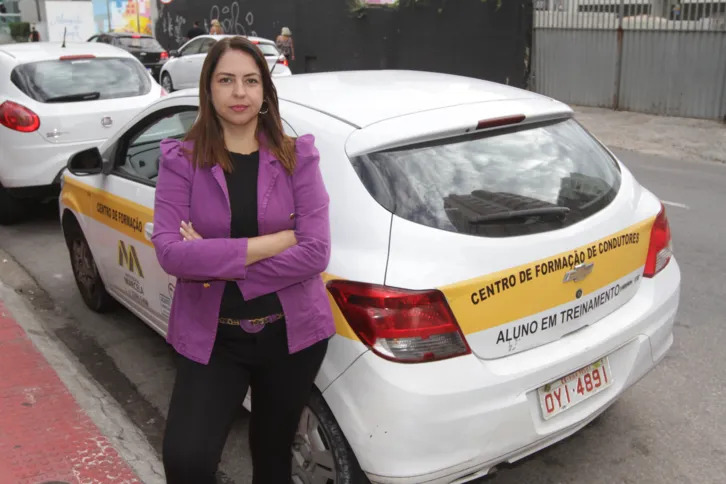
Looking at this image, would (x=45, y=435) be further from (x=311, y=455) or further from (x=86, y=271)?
(x=86, y=271)

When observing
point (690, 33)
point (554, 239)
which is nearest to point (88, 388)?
point (554, 239)

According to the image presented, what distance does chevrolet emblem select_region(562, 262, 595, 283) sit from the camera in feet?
8.97

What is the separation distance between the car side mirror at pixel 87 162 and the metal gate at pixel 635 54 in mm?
11541

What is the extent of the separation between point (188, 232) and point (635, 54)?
13419mm

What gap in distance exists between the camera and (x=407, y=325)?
7.93ft

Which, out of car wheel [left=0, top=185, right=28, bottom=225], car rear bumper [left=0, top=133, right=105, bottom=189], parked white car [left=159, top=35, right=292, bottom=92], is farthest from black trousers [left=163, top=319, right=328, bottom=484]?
parked white car [left=159, top=35, right=292, bottom=92]

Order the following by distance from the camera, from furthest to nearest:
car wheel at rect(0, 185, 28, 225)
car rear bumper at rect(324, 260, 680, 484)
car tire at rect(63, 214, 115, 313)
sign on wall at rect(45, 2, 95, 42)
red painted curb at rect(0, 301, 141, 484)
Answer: sign on wall at rect(45, 2, 95, 42) < car wheel at rect(0, 185, 28, 225) < car tire at rect(63, 214, 115, 313) < red painted curb at rect(0, 301, 141, 484) < car rear bumper at rect(324, 260, 680, 484)

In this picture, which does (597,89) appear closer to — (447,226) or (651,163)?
(651,163)

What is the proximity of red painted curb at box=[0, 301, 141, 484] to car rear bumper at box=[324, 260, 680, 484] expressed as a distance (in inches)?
46.6

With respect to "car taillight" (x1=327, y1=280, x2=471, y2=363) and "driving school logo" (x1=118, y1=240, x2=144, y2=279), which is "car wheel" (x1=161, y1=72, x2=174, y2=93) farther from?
"car taillight" (x1=327, y1=280, x2=471, y2=363)

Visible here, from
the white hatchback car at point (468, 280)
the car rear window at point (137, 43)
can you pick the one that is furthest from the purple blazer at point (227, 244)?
the car rear window at point (137, 43)

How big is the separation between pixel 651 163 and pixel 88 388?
875cm

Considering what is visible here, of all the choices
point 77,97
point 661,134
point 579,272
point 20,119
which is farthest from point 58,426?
point 661,134

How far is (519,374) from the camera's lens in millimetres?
2547
